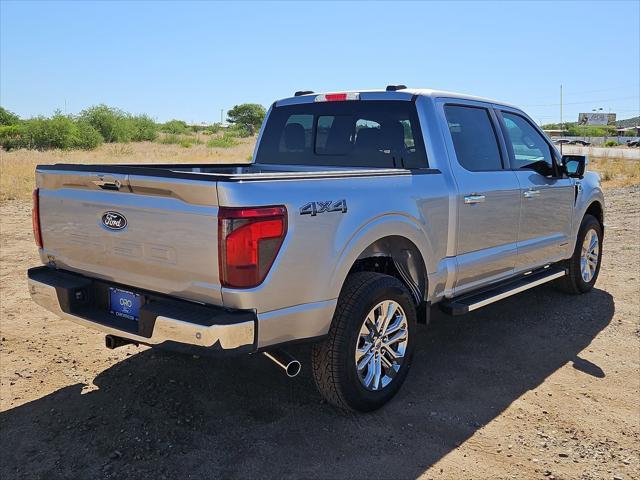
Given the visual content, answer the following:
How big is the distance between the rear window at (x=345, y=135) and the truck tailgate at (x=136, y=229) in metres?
1.86

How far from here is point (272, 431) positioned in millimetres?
3330

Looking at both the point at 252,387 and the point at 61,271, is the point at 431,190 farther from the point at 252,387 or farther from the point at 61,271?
the point at 61,271

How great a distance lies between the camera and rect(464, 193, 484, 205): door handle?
413 centimetres

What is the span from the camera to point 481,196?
428cm

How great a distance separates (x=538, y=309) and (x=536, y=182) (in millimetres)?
1439

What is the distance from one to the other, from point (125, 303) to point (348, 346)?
125 centimetres

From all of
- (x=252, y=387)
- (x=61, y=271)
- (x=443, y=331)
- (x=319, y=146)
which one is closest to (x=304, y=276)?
(x=252, y=387)

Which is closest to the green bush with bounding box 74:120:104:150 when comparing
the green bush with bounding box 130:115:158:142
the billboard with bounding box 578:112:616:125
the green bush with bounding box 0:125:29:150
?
the green bush with bounding box 0:125:29:150

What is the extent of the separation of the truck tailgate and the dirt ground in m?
0.86

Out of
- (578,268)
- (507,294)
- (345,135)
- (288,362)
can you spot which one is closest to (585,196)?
(578,268)

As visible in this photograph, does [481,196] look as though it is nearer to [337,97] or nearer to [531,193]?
[531,193]

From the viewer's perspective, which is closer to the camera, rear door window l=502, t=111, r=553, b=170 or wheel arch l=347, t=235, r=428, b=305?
wheel arch l=347, t=235, r=428, b=305

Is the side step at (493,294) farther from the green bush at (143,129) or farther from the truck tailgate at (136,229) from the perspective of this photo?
the green bush at (143,129)

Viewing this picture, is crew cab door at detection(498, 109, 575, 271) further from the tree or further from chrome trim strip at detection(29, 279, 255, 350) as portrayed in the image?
the tree
